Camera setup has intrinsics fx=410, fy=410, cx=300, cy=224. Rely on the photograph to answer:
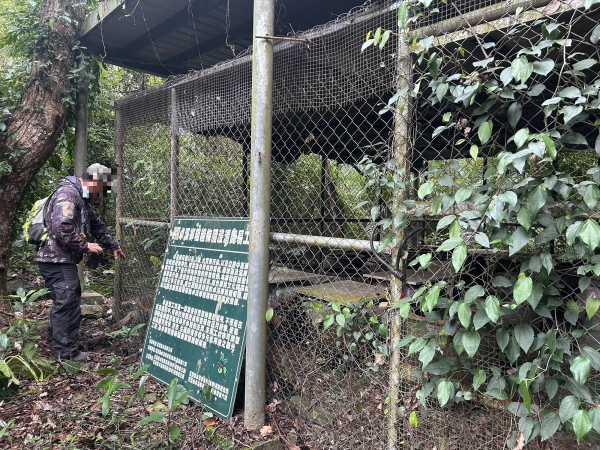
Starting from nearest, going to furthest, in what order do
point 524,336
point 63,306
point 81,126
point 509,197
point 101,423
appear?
point 509,197
point 524,336
point 101,423
point 63,306
point 81,126

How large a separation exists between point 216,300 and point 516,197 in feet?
6.97

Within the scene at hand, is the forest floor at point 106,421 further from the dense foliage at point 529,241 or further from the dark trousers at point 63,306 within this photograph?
the dense foliage at point 529,241

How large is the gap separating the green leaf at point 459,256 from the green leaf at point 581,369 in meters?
0.53

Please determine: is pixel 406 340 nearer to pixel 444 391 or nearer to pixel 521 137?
pixel 444 391

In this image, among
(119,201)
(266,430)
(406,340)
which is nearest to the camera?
(406,340)

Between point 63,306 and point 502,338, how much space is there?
3.53m

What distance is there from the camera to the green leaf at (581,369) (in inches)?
57.6

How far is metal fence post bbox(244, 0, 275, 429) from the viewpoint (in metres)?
2.51

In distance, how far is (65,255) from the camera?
3658mm

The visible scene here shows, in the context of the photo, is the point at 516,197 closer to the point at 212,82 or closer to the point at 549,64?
the point at 549,64

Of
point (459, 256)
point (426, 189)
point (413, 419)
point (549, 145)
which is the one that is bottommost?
point (413, 419)

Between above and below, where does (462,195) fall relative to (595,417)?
above

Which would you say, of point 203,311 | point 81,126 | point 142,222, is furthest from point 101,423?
point 81,126

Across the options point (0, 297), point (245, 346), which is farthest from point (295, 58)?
point (0, 297)
